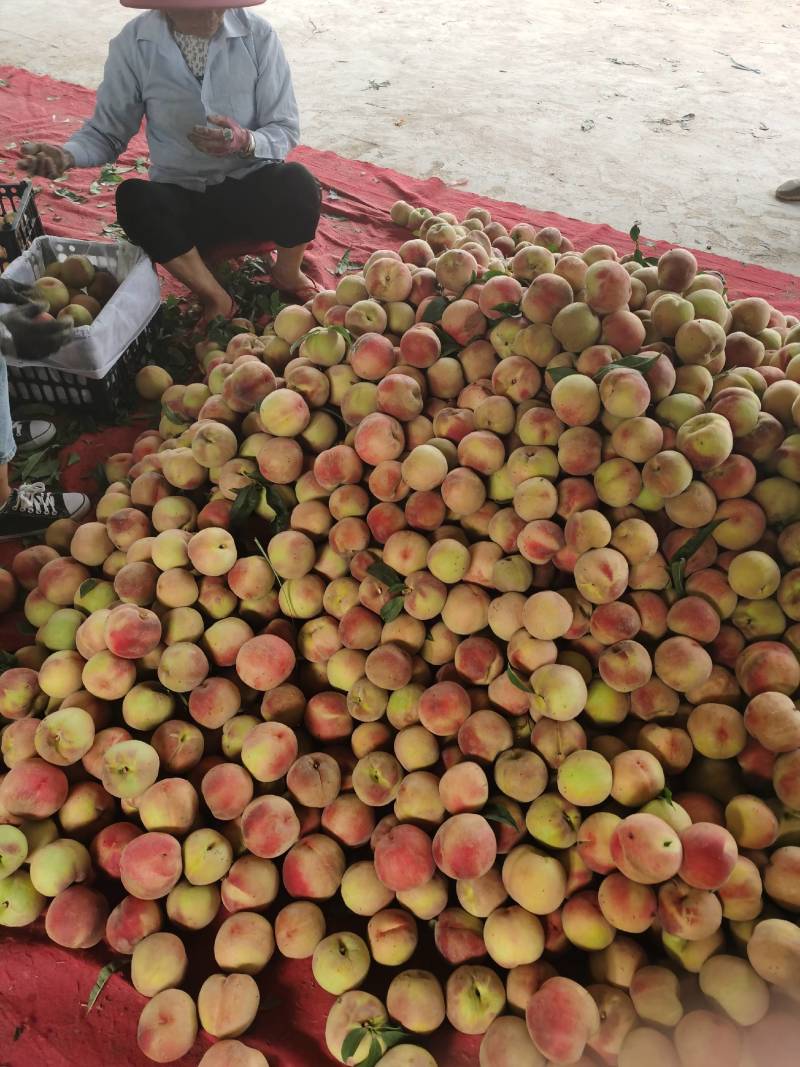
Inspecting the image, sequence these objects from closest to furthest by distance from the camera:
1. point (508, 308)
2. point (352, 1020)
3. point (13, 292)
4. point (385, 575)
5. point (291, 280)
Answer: point (352, 1020), point (385, 575), point (508, 308), point (13, 292), point (291, 280)

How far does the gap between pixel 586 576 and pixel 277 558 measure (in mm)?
725

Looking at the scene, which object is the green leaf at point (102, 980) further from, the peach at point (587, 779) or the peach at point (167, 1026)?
the peach at point (587, 779)

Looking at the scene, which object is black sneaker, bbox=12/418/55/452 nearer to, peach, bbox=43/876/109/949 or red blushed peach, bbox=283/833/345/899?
peach, bbox=43/876/109/949

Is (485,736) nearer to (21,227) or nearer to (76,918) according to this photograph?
(76,918)

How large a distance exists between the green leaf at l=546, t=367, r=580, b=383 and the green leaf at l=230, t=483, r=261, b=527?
2.57ft

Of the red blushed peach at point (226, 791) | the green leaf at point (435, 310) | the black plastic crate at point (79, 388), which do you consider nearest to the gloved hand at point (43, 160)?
the black plastic crate at point (79, 388)

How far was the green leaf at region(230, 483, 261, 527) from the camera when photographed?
1871mm

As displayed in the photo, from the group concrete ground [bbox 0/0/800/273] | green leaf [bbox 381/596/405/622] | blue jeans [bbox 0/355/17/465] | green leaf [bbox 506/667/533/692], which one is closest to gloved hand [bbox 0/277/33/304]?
blue jeans [bbox 0/355/17/465]

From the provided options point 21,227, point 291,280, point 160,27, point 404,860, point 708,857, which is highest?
point 160,27

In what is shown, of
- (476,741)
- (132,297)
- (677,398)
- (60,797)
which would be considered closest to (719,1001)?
(476,741)

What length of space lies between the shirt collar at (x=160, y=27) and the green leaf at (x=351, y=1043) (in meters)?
3.50

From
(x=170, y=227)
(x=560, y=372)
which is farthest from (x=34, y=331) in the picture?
(x=560, y=372)

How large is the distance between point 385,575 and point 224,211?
8.18 ft

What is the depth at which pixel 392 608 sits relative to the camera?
166 cm
